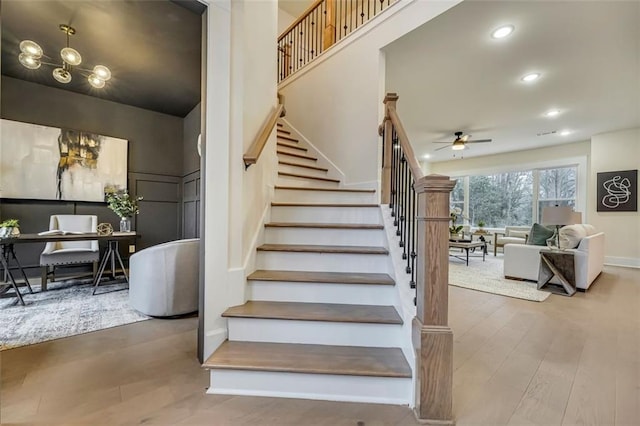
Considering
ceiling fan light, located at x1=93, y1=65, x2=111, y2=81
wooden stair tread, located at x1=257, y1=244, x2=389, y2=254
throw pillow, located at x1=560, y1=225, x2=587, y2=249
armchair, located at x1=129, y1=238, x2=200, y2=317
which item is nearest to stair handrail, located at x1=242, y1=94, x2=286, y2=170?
wooden stair tread, located at x1=257, y1=244, x2=389, y2=254

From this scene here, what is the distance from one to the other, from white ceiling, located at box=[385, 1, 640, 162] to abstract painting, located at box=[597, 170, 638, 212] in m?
0.95

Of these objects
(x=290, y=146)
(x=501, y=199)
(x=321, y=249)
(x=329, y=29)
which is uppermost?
(x=329, y=29)

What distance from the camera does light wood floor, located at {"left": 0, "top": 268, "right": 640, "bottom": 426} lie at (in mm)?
1325

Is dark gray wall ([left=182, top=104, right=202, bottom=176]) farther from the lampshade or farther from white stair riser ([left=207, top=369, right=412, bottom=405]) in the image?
the lampshade

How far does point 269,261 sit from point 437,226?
53.6 inches

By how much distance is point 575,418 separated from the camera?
1.33 meters

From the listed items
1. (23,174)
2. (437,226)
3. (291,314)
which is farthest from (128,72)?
(437,226)

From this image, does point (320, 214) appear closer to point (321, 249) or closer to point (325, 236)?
point (325, 236)

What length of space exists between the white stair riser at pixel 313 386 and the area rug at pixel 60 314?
1540 mm

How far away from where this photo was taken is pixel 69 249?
3.61m

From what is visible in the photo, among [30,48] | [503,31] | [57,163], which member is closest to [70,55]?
[30,48]

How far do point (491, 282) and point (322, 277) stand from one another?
3112 millimetres

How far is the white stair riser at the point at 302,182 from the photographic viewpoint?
3229mm

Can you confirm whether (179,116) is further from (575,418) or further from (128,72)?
(575,418)
